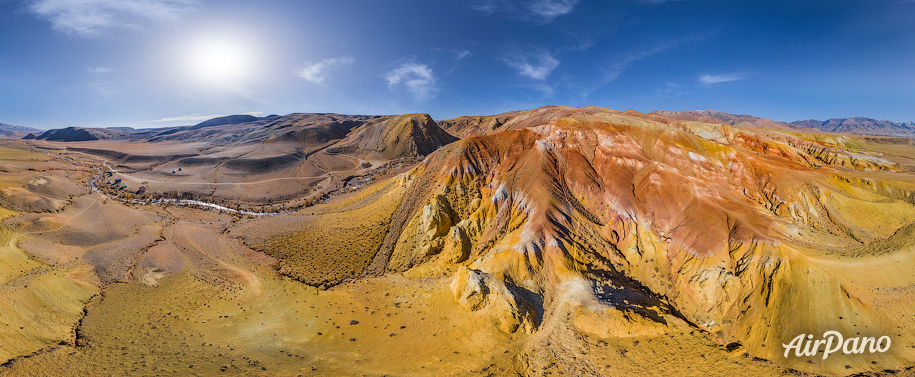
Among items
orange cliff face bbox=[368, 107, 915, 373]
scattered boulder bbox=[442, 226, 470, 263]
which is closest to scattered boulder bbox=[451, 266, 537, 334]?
orange cliff face bbox=[368, 107, 915, 373]

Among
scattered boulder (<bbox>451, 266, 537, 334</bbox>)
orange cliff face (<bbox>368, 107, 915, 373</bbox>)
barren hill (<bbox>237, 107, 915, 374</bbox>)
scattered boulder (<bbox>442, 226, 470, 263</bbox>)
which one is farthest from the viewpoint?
scattered boulder (<bbox>442, 226, 470, 263</bbox>)

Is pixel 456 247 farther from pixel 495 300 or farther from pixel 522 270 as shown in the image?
pixel 495 300

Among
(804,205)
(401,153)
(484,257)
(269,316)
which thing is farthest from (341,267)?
(401,153)

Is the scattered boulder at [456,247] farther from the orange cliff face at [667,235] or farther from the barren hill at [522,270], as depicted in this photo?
the barren hill at [522,270]

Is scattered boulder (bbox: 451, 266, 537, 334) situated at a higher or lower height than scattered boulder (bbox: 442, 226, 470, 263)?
lower

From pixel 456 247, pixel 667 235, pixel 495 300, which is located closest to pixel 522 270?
pixel 495 300

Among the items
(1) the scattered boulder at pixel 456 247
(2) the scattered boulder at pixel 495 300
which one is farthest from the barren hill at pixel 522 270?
(1) the scattered boulder at pixel 456 247

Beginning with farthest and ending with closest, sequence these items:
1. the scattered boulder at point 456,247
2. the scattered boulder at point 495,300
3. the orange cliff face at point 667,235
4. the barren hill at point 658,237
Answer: the scattered boulder at point 456,247 < the scattered boulder at point 495,300 < the orange cliff face at point 667,235 < the barren hill at point 658,237

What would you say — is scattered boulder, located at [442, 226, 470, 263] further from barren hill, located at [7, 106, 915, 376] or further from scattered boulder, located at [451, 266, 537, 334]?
scattered boulder, located at [451, 266, 537, 334]
